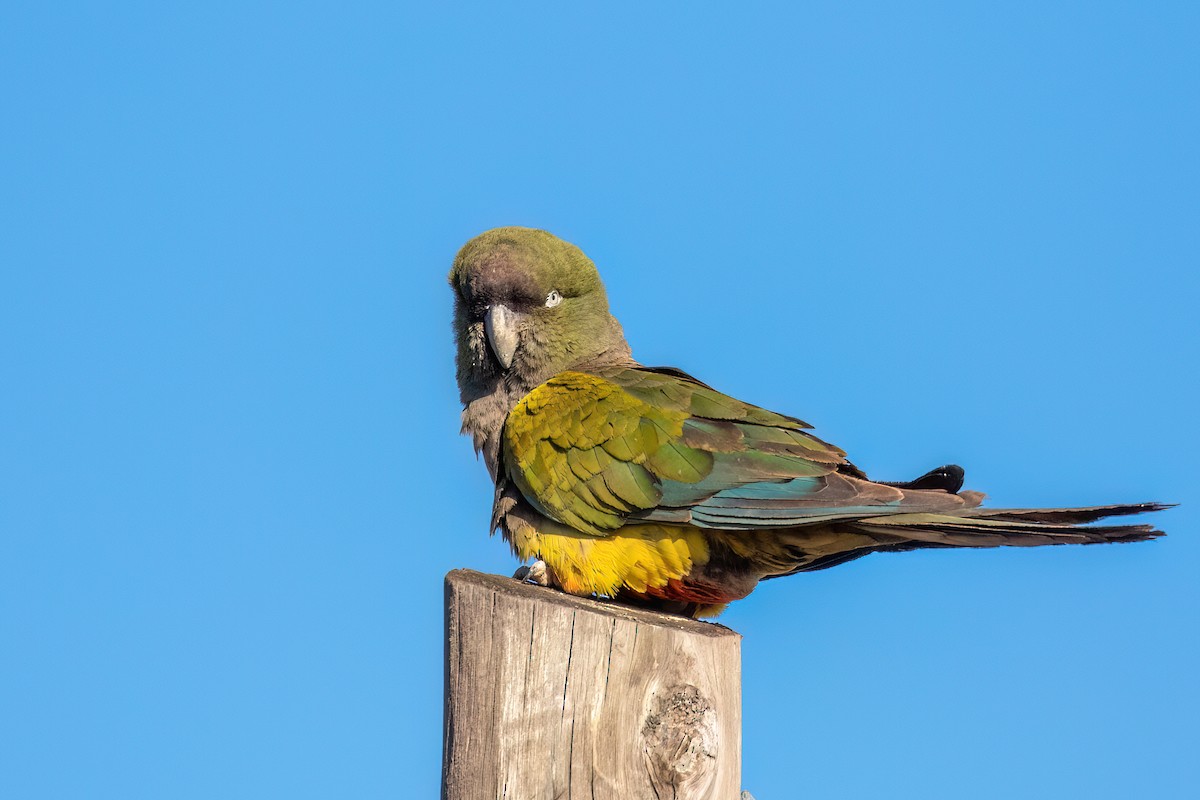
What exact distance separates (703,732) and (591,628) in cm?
51

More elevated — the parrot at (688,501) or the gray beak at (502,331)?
the gray beak at (502,331)

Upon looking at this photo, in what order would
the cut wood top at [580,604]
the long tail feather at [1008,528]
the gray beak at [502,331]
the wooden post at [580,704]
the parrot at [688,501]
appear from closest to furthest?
1. the wooden post at [580,704]
2. the cut wood top at [580,604]
3. the long tail feather at [1008,528]
4. the parrot at [688,501]
5. the gray beak at [502,331]

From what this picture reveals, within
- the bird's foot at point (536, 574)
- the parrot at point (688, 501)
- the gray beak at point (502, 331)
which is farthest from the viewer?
the gray beak at point (502, 331)

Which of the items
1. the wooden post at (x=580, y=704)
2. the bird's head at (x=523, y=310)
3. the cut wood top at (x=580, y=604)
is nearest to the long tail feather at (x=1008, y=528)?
the cut wood top at (x=580, y=604)

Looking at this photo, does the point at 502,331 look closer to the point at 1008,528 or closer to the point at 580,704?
the point at 580,704

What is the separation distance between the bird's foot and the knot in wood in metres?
1.48

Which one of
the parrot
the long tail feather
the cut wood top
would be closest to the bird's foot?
the parrot

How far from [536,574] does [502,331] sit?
1.41 m

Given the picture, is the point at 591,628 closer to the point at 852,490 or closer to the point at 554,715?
the point at 554,715

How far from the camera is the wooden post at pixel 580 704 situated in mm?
3672

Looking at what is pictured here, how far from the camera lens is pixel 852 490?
4684 mm

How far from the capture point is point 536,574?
17.0 feet

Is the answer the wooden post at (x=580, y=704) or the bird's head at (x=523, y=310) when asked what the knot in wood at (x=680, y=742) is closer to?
the wooden post at (x=580, y=704)

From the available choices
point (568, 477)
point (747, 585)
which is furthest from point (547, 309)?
point (747, 585)
